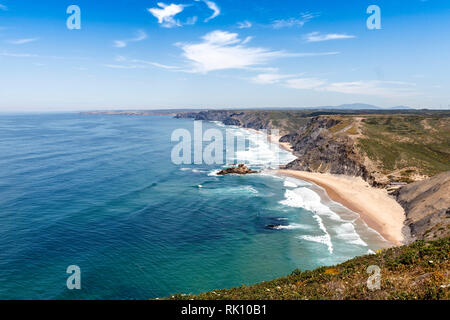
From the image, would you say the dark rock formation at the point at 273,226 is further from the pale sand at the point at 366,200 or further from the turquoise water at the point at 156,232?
the pale sand at the point at 366,200

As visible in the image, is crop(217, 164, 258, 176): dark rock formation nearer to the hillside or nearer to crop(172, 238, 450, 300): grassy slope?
the hillside

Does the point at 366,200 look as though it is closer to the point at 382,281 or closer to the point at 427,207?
the point at 427,207

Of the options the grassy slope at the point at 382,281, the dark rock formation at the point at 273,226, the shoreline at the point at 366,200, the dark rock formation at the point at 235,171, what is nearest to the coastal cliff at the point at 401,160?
the shoreline at the point at 366,200

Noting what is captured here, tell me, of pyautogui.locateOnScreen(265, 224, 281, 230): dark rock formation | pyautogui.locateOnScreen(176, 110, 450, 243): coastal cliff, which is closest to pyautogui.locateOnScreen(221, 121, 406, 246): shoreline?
pyautogui.locateOnScreen(176, 110, 450, 243): coastal cliff

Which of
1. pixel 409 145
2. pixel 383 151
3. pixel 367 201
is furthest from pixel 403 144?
pixel 367 201

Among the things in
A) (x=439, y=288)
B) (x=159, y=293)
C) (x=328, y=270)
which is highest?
(x=439, y=288)

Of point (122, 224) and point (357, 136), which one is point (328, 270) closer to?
point (122, 224)
